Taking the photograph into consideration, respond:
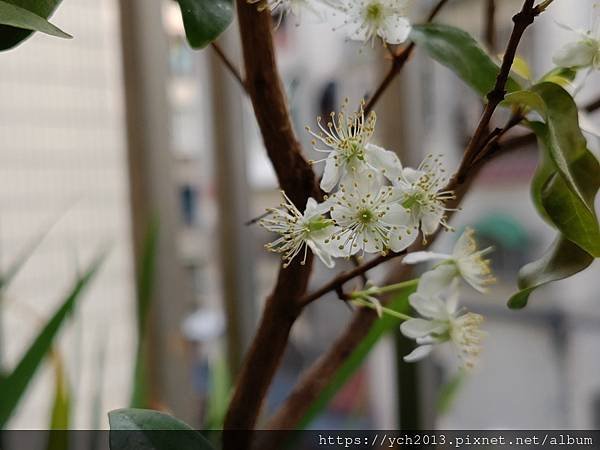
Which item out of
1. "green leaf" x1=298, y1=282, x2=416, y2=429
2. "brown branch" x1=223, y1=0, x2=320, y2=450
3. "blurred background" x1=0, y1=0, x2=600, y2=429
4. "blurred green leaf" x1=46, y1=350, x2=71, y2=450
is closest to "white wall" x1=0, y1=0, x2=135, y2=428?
"blurred background" x1=0, y1=0, x2=600, y2=429

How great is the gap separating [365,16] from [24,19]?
17 cm

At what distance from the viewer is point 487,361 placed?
145 centimetres

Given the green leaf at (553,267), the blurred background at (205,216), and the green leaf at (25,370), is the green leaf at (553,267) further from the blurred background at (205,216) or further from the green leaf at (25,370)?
Answer: the blurred background at (205,216)

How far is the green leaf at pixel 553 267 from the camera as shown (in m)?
0.33

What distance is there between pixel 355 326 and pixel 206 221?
118 cm

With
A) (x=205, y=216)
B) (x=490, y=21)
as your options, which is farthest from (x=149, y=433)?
(x=205, y=216)

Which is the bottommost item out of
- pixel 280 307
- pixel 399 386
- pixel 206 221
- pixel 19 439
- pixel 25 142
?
pixel 19 439

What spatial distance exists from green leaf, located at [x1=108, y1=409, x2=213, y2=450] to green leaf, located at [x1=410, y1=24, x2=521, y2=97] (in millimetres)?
236

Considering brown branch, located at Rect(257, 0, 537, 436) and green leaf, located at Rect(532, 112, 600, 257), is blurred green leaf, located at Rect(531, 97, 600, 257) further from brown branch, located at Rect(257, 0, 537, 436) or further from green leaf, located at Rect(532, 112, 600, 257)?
brown branch, located at Rect(257, 0, 537, 436)

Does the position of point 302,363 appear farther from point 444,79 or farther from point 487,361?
point 444,79

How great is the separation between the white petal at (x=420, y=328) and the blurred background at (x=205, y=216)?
764 millimetres

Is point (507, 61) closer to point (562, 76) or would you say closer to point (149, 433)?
point (562, 76)

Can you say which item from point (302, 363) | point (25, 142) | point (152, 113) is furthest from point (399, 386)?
point (25, 142)

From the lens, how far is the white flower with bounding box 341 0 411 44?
0.36 meters
